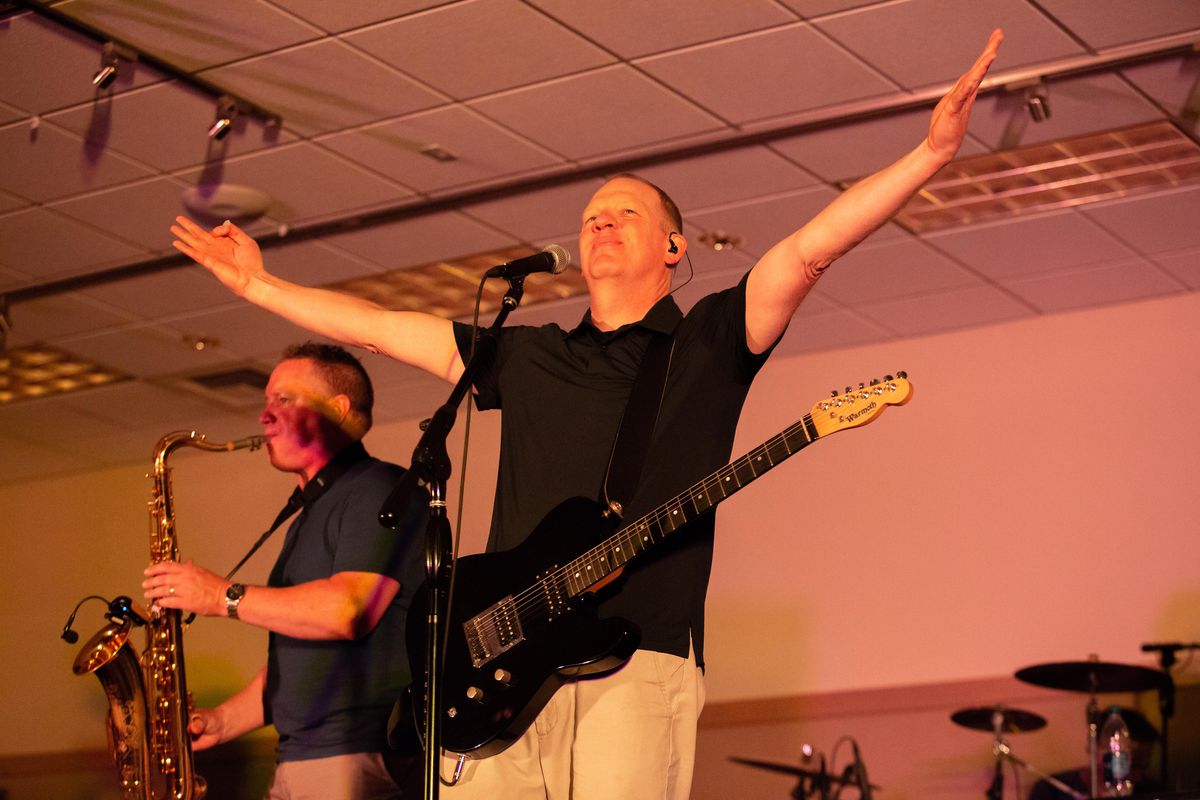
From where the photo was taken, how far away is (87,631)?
10.2 m

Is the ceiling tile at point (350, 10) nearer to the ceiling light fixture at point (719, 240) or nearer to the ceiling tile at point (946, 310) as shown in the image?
the ceiling light fixture at point (719, 240)

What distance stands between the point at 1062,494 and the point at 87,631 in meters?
6.36

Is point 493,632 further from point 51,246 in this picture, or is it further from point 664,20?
point 51,246

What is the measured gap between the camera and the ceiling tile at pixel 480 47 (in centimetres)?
534

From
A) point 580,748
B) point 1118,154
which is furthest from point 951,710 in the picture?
point 580,748

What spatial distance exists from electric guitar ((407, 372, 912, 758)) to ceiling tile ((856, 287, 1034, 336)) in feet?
17.2

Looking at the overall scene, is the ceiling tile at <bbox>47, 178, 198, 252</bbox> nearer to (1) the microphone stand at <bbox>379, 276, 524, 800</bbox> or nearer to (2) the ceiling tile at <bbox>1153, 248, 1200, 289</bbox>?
(1) the microphone stand at <bbox>379, 276, 524, 800</bbox>

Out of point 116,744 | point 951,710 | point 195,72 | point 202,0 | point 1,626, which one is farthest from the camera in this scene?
point 1,626

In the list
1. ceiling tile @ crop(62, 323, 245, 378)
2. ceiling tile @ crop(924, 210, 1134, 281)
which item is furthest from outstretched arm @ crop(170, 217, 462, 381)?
ceiling tile @ crop(62, 323, 245, 378)

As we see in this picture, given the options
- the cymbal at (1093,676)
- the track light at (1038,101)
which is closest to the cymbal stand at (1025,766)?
the cymbal at (1093,676)

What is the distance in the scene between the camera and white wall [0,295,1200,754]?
24.6 ft

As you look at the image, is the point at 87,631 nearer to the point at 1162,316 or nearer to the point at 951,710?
the point at 951,710

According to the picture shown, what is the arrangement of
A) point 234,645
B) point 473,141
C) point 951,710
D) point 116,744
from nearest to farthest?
1. point 116,744
2. point 473,141
3. point 951,710
4. point 234,645

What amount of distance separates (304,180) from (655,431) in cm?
429
